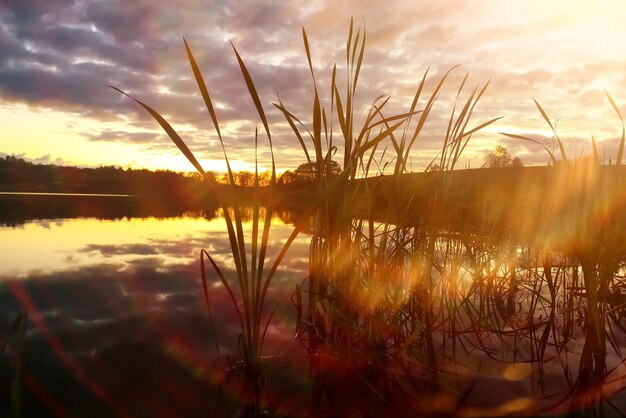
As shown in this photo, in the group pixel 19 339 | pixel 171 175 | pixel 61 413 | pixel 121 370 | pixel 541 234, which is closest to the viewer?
pixel 19 339

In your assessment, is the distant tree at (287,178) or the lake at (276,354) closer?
the lake at (276,354)

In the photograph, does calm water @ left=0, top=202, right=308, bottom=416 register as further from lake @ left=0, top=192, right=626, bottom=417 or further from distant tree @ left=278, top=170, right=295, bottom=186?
distant tree @ left=278, top=170, right=295, bottom=186

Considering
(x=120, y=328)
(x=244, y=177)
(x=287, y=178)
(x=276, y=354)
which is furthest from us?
(x=244, y=177)

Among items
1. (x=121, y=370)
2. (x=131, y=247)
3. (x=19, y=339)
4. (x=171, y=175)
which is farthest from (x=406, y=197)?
(x=171, y=175)

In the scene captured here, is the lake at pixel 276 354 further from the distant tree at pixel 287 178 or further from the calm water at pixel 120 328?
the distant tree at pixel 287 178

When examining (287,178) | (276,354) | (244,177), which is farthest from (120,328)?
(244,177)

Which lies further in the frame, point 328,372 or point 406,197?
point 406,197

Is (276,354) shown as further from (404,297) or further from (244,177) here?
(244,177)

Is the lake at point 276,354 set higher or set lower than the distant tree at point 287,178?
lower

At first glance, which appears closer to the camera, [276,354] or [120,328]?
[276,354]

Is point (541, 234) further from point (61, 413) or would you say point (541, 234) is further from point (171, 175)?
point (171, 175)

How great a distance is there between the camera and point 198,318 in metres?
2.11

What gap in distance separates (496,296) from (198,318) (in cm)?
169

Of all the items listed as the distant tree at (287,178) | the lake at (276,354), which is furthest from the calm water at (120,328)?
the distant tree at (287,178)
